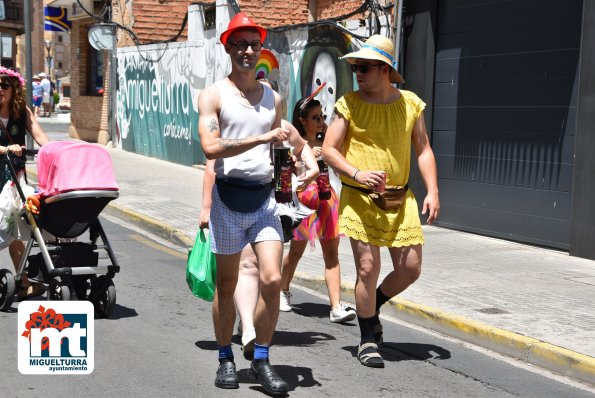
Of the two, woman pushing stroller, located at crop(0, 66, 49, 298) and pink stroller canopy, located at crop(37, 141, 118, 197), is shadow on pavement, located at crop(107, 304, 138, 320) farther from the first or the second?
pink stroller canopy, located at crop(37, 141, 118, 197)

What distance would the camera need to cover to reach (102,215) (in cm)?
1478

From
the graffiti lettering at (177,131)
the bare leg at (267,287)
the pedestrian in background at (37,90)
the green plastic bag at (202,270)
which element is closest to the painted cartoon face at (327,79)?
the graffiti lettering at (177,131)

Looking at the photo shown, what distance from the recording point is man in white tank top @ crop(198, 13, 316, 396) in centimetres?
550

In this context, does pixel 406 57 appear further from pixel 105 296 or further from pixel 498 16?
pixel 105 296

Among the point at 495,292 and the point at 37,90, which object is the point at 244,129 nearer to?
the point at 495,292

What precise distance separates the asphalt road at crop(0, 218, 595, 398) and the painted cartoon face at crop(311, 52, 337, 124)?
7133mm

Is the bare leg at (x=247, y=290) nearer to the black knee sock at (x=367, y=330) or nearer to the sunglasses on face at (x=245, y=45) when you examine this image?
the black knee sock at (x=367, y=330)

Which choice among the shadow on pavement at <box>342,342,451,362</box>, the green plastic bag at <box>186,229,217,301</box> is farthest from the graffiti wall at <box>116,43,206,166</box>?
the green plastic bag at <box>186,229,217,301</box>

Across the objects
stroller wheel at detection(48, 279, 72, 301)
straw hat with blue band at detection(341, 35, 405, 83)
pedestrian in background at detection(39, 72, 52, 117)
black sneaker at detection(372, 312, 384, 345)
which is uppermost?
straw hat with blue band at detection(341, 35, 405, 83)

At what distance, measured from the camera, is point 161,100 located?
2334cm

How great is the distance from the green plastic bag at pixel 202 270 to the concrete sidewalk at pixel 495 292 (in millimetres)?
1615

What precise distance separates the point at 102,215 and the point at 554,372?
9.42m

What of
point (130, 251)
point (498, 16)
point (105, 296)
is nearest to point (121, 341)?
point (105, 296)

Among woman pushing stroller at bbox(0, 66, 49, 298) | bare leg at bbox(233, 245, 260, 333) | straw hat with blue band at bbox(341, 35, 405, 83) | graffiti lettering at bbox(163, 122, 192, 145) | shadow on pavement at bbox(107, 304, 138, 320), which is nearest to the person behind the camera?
bare leg at bbox(233, 245, 260, 333)
